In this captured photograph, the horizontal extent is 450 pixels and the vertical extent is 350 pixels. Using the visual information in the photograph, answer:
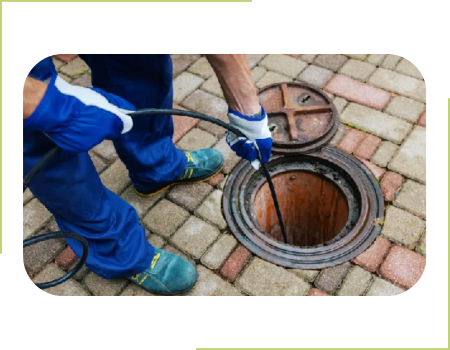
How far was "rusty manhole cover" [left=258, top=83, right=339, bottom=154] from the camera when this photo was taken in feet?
8.96

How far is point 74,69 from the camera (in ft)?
11.1

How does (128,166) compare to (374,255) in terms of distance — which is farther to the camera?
(128,166)

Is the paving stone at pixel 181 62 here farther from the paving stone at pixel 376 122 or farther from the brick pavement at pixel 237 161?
the paving stone at pixel 376 122

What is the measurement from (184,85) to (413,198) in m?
1.82

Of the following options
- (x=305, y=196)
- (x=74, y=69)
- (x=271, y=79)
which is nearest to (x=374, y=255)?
(x=305, y=196)

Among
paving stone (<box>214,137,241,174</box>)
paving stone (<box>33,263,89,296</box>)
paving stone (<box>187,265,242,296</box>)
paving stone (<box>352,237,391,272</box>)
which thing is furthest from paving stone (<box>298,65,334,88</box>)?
paving stone (<box>33,263,89,296</box>)

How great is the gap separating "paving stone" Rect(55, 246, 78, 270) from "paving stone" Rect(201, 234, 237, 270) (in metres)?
0.73

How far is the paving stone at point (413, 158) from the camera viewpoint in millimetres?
2576

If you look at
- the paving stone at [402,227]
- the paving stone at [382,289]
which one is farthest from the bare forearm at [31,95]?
the paving stone at [402,227]

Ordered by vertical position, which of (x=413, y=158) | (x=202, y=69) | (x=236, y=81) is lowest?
(x=413, y=158)

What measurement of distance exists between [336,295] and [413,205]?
0.75 metres

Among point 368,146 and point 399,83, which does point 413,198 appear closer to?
point 368,146

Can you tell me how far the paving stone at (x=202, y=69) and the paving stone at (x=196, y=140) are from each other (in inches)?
23.4

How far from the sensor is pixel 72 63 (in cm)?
346
